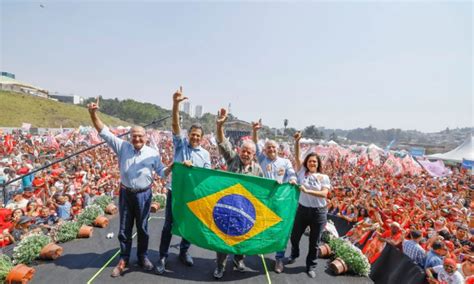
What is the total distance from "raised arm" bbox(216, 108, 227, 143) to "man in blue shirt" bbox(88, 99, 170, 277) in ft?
2.53

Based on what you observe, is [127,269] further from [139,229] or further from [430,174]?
[430,174]

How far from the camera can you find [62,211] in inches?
274

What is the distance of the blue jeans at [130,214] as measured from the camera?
3639mm

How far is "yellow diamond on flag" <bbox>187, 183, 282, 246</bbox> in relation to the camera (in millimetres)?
3760

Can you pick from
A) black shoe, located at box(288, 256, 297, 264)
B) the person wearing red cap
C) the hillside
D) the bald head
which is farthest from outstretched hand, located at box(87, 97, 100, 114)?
the hillside

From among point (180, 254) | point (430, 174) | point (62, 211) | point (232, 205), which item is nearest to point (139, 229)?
point (180, 254)

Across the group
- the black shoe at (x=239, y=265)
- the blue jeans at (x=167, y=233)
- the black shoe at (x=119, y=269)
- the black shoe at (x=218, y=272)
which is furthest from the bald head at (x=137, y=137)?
the black shoe at (x=239, y=265)

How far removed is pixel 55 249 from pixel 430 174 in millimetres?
17713

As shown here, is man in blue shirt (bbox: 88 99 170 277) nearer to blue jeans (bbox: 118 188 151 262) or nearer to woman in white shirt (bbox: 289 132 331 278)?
blue jeans (bbox: 118 188 151 262)

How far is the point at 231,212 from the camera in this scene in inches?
149

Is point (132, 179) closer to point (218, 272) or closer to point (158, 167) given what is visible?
point (158, 167)

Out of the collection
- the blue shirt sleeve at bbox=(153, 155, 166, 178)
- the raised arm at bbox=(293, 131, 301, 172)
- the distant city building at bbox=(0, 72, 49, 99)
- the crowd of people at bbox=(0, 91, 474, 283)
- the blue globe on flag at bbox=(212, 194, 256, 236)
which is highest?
the distant city building at bbox=(0, 72, 49, 99)

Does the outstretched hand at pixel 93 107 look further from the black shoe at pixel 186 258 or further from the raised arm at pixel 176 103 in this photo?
the black shoe at pixel 186 258

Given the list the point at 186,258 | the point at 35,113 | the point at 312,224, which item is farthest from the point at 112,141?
the point at 35,113
